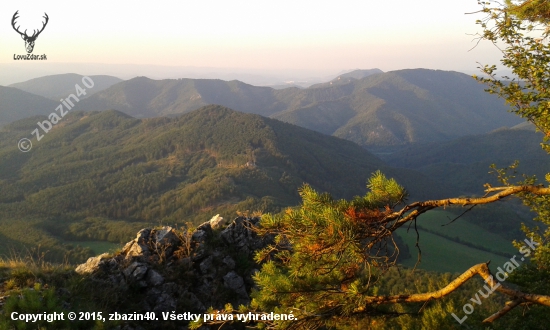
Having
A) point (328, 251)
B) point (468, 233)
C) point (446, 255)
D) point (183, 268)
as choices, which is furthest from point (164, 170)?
point (328, 251)

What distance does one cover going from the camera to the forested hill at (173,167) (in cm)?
9106

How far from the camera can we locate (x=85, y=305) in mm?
7141

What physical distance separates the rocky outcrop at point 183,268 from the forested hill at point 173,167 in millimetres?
66053

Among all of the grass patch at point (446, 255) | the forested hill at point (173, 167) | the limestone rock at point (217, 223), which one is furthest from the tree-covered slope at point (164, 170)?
the limestone rock at point (217, 223)

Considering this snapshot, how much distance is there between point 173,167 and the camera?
123m

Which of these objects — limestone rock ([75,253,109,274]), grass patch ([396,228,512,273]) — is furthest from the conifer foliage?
grass patch ([396,228,512,273])

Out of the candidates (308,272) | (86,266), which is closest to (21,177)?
(86,266)

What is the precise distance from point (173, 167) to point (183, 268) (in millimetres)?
119475

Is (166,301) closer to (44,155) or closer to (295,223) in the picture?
(295,223)

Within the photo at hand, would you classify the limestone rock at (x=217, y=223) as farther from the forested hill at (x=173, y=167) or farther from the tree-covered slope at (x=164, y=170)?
the forested hill at (x=173, y=167)

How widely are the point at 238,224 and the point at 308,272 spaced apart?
A: 719 cm

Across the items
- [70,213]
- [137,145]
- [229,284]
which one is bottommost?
[70,213]

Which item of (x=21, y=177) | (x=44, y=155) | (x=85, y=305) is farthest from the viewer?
(x=44, y=155)

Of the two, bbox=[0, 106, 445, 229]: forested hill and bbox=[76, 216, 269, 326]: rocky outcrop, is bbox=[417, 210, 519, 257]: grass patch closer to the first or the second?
bbox=[0, 106, 445, 229]: forested hill
